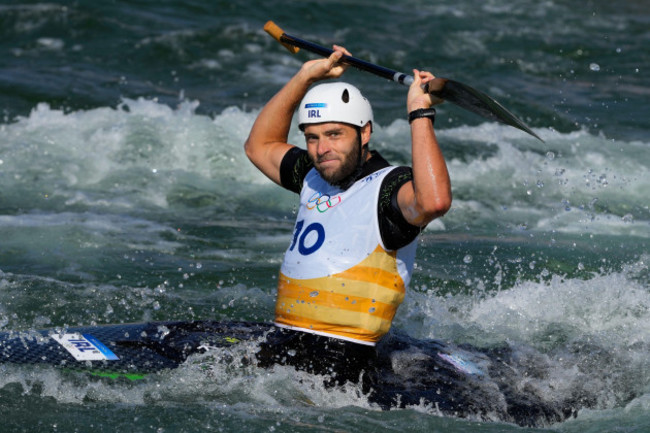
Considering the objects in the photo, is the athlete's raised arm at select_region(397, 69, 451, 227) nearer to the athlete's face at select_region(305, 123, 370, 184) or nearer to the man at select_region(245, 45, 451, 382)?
the man at select_region(245, 45, 451, 382)

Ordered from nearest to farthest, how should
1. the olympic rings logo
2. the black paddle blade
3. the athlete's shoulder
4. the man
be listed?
the black paddle blade < the man < the olympic rings logo < the athlete's shoulder

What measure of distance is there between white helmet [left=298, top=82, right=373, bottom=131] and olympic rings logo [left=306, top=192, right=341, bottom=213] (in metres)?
0.34

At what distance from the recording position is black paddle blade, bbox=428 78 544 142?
13.9 feet

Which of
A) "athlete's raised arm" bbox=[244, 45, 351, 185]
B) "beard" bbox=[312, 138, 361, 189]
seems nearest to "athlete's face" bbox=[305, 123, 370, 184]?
"beard" bbox=[312, 138, 361, 189]

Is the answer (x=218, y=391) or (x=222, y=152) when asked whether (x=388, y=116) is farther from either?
(x=218, y=391)

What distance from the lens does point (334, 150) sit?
14.6ft

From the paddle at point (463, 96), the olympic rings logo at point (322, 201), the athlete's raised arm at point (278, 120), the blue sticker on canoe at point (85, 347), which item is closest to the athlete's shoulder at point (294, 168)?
the athlete's raised arm at point (278, 120)

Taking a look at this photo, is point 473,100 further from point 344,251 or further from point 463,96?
point 344,251

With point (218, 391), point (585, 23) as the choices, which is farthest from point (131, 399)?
point (585, 23)

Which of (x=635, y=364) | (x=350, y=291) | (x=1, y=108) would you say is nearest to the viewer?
(x=350, y=291)

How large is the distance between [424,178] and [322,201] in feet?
2.23

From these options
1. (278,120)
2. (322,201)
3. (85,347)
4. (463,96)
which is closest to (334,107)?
(322,201)

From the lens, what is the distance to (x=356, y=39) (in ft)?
49.7

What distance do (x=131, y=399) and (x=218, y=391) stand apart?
1.25 ft
